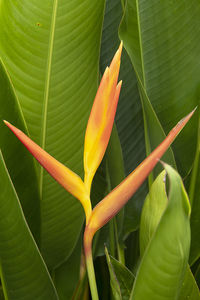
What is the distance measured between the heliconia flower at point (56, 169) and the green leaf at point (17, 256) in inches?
2.3

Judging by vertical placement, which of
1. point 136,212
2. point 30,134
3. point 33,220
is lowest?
point 136,212

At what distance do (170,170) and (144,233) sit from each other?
0.21 m

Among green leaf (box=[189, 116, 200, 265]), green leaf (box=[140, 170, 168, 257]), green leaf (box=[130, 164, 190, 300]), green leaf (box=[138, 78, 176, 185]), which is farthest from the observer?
green leaf (box=[189, 116, 200, 265])

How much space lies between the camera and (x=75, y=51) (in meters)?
0.68

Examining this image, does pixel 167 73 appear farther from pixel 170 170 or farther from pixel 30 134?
pixel 170 170

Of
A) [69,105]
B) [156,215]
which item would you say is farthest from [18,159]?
[156,215]

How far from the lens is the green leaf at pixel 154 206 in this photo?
0.53 meters

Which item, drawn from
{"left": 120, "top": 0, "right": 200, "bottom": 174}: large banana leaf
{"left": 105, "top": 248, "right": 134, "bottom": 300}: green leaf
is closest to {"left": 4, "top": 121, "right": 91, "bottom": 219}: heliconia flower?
{"left": 105, "top": 248, "right": 134, "bottom": 300}: green leaf

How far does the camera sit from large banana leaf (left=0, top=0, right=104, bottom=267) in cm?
66

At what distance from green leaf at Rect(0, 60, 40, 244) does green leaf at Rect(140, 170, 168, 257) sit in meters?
0.17

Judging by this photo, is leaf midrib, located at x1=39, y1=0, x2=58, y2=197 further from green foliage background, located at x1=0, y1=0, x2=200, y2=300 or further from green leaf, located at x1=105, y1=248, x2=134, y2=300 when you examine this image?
green leaf, located at x1=105, y1=248, x2=134, y2=300

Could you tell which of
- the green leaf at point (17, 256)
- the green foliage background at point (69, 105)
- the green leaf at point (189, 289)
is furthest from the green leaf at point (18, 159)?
the green leaf at point (189, 289)

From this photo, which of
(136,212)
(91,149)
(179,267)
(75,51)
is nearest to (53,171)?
(91,149)

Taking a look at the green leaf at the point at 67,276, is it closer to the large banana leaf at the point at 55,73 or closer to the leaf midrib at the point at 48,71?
the large banana leaf at the point at 55,73
